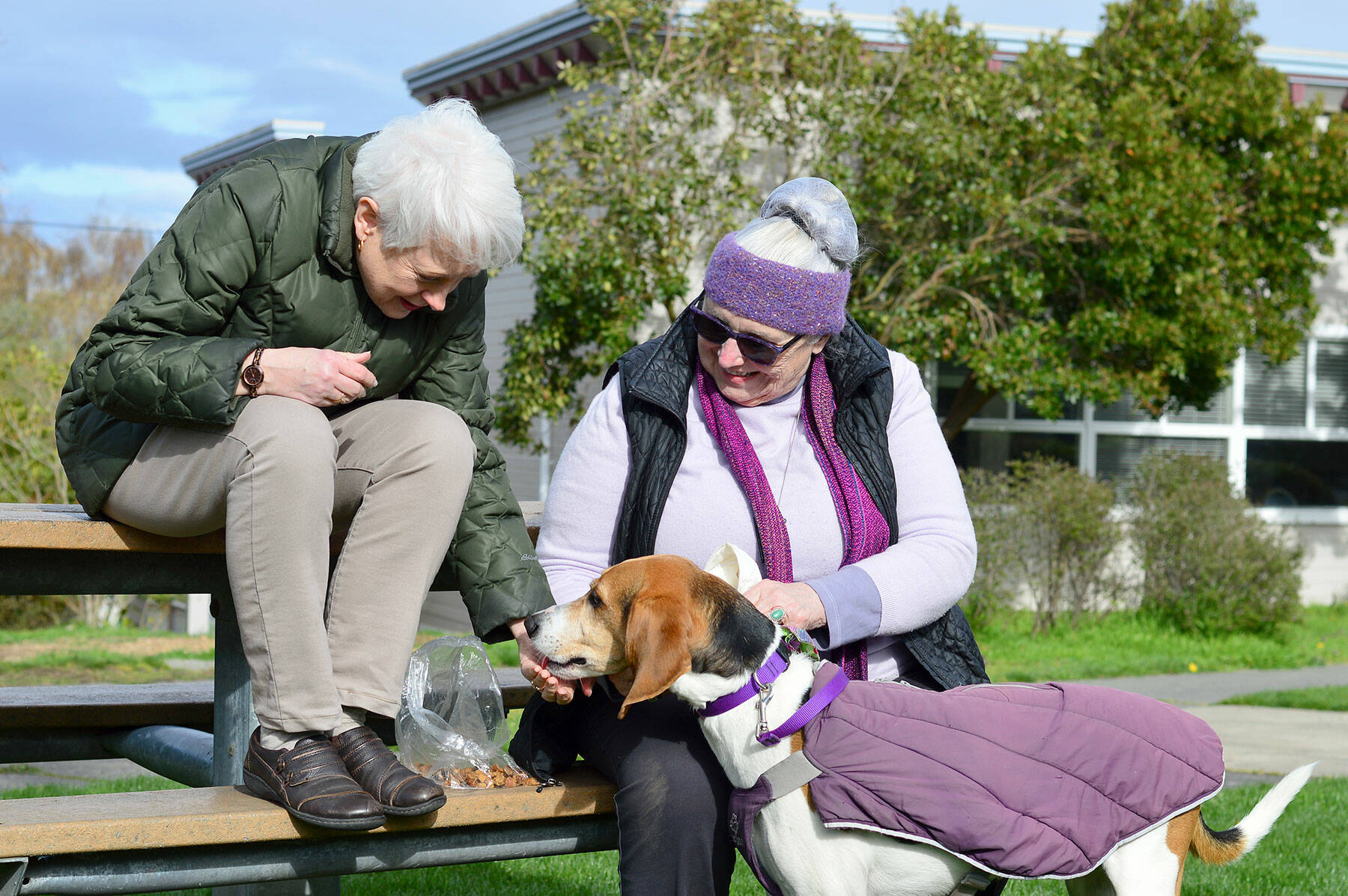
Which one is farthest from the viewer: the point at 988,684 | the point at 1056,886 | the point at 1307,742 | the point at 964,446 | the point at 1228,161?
the point at 964,446

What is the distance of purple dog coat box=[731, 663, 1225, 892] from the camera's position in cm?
252

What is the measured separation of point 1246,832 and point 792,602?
118cm

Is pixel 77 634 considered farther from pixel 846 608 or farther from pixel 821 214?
pixel 846 608

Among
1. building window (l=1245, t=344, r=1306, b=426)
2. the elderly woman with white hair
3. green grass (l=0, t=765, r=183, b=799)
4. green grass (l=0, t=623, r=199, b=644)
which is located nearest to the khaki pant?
the elderly woman with white hair

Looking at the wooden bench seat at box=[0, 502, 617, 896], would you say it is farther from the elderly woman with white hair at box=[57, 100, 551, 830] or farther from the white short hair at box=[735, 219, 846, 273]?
the white short hair at box=[735, 219, 846, 273]

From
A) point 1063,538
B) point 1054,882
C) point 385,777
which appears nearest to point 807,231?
point 385,777

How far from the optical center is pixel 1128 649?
10.0m

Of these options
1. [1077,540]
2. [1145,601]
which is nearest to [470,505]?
[1077,540]

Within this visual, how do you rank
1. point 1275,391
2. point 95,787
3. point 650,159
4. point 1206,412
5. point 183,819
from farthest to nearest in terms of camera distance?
point 1275,391 → point 1206,412 → point 650,159 → point 95,787 → point 183,819

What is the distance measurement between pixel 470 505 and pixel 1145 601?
30.9ft

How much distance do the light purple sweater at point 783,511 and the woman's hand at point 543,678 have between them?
0.21 m

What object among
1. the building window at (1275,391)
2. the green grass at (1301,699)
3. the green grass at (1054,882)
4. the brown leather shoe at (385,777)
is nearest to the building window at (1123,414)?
the building window at (1275,391)

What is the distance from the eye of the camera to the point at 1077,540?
35.0 feet

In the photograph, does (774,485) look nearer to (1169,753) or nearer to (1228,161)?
(1169,753)
